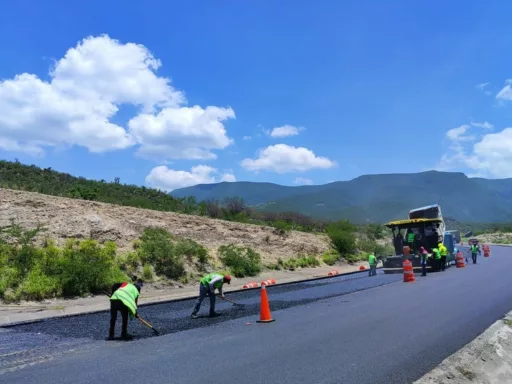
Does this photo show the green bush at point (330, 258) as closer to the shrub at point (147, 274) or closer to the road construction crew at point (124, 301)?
the shrub at point (147, 274)

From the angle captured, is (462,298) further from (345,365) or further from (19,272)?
(19,272)

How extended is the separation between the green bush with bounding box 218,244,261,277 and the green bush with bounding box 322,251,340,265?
9.72 metres

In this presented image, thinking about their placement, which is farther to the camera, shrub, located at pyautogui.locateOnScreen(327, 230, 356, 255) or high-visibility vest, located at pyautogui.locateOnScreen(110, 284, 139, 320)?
shrub, located at pyautogui.locateOnScreen(327, 230, 356, 255)

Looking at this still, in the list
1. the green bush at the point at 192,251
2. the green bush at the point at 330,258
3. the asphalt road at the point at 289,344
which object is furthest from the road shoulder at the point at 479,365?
the green bush at the point at 330,258

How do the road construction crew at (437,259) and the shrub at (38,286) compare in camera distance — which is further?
the road construction crew at (437,259)

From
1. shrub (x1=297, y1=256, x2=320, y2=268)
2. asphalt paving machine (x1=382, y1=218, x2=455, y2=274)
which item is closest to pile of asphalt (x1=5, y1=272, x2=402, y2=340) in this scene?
asphalt paving machine (x1=382, y1=218, x2=455, y2=274)

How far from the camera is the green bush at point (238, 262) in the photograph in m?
25.5

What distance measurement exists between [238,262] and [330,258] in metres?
12.2

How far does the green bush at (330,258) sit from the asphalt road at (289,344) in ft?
67.3

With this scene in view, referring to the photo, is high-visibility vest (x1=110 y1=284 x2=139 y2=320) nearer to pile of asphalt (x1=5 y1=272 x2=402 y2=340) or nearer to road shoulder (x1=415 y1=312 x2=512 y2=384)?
pile of asphalt (x1=5 y1=272 x2=402 y2=340)

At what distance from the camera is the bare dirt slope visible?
22828 mm

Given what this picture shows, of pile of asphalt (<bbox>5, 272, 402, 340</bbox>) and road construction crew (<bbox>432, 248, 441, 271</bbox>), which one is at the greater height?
road construction crew (<bbox>432, 248, 441, 271</bbox>)

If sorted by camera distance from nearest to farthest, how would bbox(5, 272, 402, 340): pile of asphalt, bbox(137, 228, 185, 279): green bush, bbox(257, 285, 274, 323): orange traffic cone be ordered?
bbox(5, 272, 402, 340): pile of asphalt → bbox(257, 285, 274, 323): orange traffic cone → bbox(137, 228, 185, 279): green bush

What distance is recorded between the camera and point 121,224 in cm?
2544
